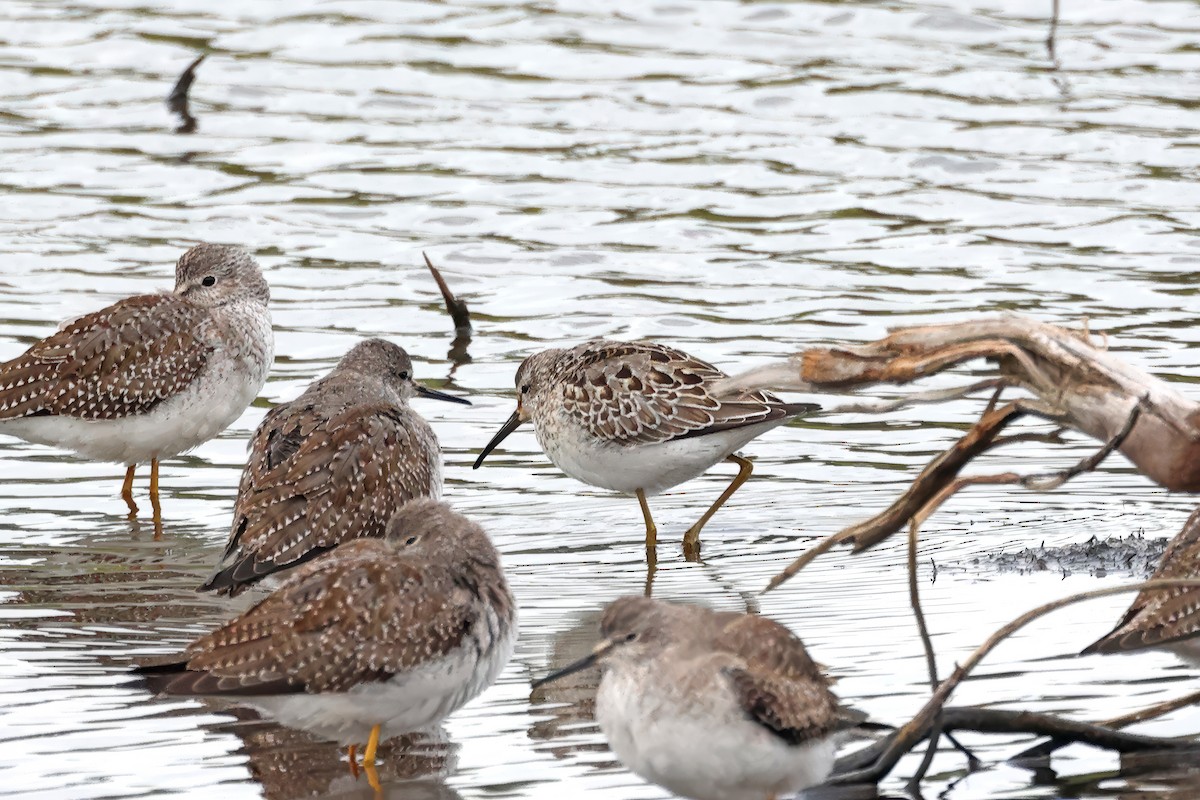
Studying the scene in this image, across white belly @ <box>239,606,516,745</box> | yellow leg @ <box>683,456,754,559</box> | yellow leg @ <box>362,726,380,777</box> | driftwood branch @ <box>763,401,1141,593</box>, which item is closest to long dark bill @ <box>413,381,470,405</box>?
yellow leg @ <box>683,456,754,559</box>

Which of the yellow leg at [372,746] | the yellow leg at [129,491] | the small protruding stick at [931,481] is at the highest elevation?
the small protruding stick at [931,481]

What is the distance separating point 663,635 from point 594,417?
400 cm

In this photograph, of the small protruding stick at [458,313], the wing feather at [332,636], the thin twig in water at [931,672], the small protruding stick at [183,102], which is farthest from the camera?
the small protruding stick at [183,102]

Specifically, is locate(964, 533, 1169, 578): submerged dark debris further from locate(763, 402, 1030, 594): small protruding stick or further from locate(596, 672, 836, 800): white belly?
locate(596, 672, 836, 800): white belly

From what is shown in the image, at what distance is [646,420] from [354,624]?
3.64 meters

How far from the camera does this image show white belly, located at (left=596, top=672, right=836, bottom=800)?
612cm

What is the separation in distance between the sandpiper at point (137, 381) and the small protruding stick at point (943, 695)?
17.2 ft

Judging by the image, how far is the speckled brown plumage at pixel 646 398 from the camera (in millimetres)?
10188

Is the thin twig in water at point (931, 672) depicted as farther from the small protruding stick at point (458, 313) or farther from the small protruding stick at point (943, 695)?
the small protruding stick at point (458, 313)

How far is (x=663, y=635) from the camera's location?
6.45 m

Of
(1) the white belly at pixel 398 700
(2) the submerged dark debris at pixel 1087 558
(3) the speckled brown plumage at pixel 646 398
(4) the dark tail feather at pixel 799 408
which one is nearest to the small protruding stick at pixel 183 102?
(3) the speckled brown plumage at pixel 646 398

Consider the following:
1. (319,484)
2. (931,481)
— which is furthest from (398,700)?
(319,484)

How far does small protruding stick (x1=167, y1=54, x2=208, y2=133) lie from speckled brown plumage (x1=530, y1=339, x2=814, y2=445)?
25.1 ft

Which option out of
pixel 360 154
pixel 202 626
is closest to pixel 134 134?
pixel 360 154
